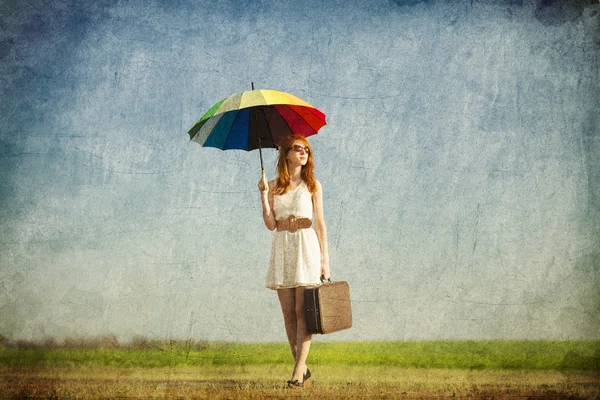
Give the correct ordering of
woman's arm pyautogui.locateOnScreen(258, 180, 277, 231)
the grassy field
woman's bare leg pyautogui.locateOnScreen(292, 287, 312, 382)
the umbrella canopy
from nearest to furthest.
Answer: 1. woman's bare leg pyautogui.locateOnScreen(292, 287, 312, 382)
2. woman's arm pyautogui.locateOnScreen(258, 180, 277, 231)
3. the umbrella canopy
4. the grassy field

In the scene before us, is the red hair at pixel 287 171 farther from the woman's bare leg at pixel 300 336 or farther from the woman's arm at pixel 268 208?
the woman's bare leg at pixel 300 336

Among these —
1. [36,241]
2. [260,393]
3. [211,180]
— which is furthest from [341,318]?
[36,241]

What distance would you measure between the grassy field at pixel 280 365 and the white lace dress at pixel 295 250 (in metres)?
0.97

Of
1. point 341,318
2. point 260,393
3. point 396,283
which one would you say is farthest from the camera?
point 396,283

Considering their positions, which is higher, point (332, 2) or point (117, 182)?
point (332, 2)

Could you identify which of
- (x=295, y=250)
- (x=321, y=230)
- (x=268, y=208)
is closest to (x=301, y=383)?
(x=295, y=250)

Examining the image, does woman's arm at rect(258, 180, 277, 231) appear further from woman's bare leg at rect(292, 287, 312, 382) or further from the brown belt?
woman's bare leg at rect(292, 287, 312, 382)

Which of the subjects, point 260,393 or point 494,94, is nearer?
point 260,393

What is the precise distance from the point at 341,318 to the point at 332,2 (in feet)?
8.16

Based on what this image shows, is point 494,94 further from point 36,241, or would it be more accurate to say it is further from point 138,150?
point 36,241

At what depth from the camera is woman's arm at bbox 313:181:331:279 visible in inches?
171

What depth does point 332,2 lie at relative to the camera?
5.40 meters

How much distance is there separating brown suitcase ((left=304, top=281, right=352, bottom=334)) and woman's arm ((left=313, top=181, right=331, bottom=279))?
0.16 metres

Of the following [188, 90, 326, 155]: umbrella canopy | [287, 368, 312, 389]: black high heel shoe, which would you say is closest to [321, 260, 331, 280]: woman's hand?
[287, 368, 312, 389]: black high heel shoe
